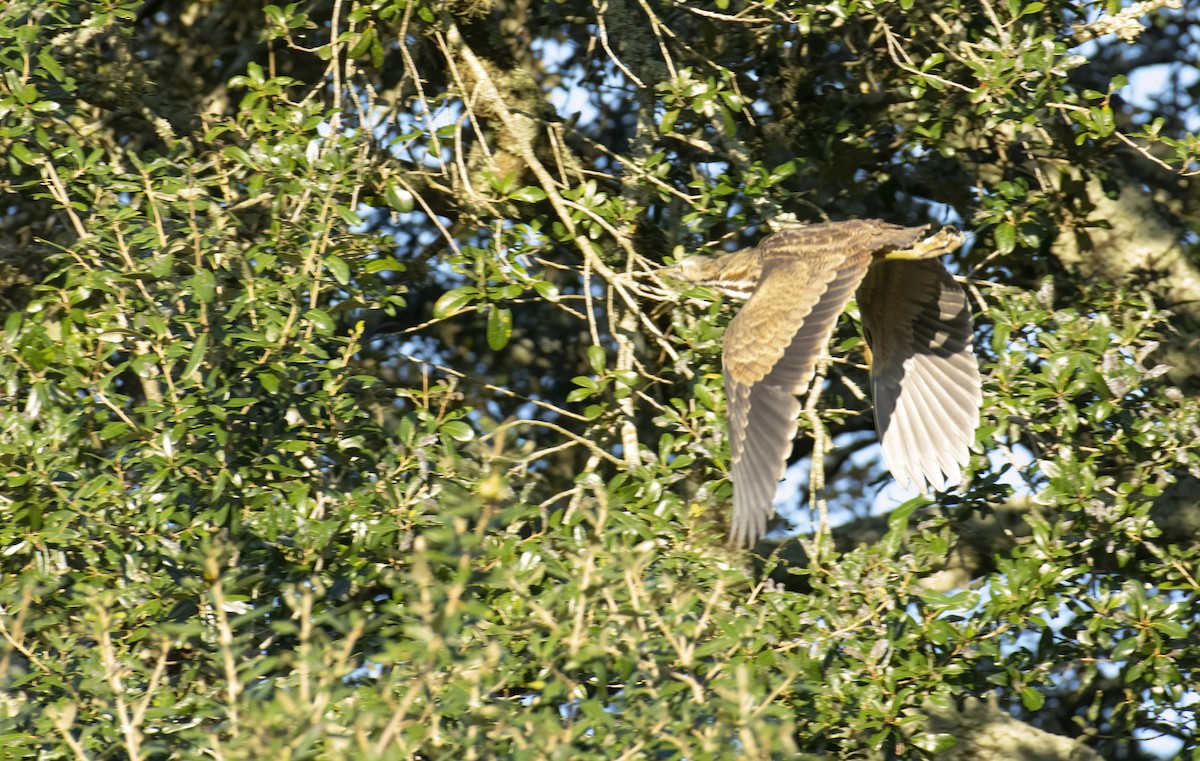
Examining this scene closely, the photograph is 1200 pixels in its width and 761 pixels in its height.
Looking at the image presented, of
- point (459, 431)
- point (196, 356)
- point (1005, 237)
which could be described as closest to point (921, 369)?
point (1005, 237)

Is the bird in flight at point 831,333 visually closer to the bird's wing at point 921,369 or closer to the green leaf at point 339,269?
the bird's wing at point 921,369

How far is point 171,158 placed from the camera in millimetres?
3846

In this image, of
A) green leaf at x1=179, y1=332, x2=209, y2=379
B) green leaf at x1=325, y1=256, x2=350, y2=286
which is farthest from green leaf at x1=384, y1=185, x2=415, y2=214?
green leaf at x1=179, y1=332, x2=209, y2=379

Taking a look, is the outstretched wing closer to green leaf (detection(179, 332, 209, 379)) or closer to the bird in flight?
the bird in flight

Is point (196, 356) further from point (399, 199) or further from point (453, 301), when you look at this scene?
point (399, 199)

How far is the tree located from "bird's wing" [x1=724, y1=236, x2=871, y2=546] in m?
0.16

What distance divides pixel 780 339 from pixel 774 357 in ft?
0.31

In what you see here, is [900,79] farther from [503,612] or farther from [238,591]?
[238,591]

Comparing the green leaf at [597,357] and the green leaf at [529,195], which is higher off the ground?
the green leaf at [529,195]

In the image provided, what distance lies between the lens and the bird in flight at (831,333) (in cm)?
353

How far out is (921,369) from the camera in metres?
4.57

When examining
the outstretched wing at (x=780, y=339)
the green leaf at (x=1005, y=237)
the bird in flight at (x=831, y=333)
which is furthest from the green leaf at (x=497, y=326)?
the green leaf at (x=1005, y=237)

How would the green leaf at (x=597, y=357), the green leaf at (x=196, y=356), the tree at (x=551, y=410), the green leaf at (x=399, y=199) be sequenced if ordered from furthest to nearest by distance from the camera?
the green leaf at (x=399, y=199)
the green leaf at (x=597, y=357)
the green leaf at (x=196, y=356)
the tree at (x=551, y=410)

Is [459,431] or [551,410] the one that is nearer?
[459,431]
